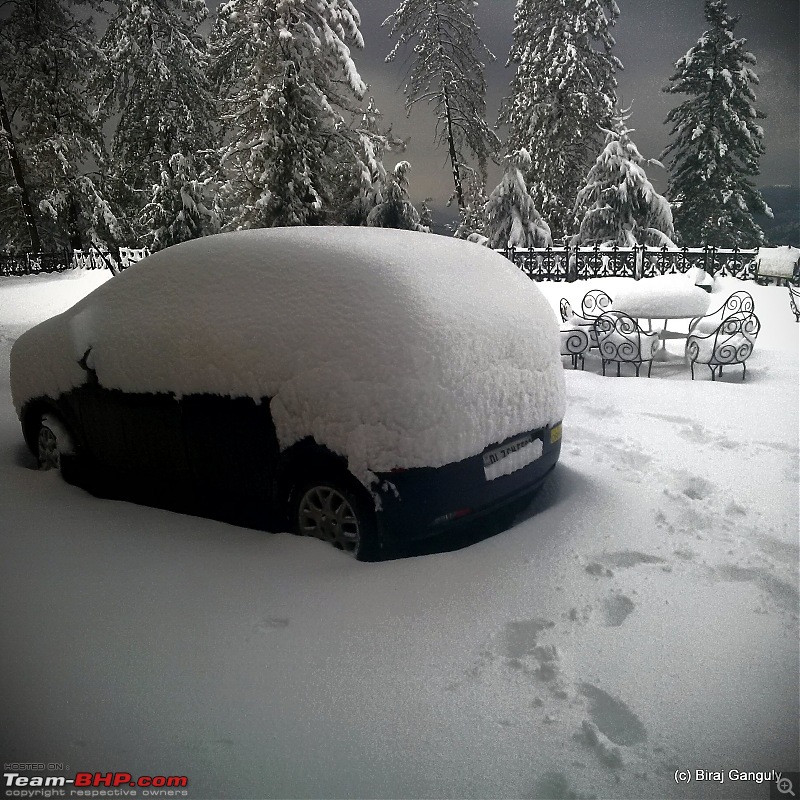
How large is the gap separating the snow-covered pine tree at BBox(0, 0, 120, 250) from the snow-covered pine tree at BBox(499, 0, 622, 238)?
15.7m

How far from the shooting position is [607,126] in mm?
22484

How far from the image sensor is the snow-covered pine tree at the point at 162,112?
18.5 meters

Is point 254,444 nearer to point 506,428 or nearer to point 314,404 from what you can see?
point 314,404

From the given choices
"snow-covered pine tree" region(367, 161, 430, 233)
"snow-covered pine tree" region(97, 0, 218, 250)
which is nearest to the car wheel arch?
"snow-covered pine tree" region(367, 161, 430, 233)

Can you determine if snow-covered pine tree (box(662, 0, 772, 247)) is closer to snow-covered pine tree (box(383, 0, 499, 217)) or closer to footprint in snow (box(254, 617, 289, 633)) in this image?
snow-covered pine tree (box(383, 0, 499, 217))

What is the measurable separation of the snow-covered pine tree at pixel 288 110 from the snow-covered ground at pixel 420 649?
14.7 m

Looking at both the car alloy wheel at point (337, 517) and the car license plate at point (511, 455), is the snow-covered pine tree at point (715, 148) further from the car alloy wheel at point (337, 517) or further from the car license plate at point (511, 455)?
the car alloy wheel at point (337, 517)

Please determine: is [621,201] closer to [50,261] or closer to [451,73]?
[451,73]

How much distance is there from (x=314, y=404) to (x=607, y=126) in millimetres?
24558

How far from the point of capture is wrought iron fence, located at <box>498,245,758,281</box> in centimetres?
1636

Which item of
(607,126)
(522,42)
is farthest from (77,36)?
(607,126)

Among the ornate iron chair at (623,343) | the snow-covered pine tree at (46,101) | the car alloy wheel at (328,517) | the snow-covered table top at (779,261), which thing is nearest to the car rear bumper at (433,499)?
the car alloy wheel at (328,517)

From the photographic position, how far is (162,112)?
20453mm

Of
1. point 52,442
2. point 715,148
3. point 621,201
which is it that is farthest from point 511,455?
point 715,148
